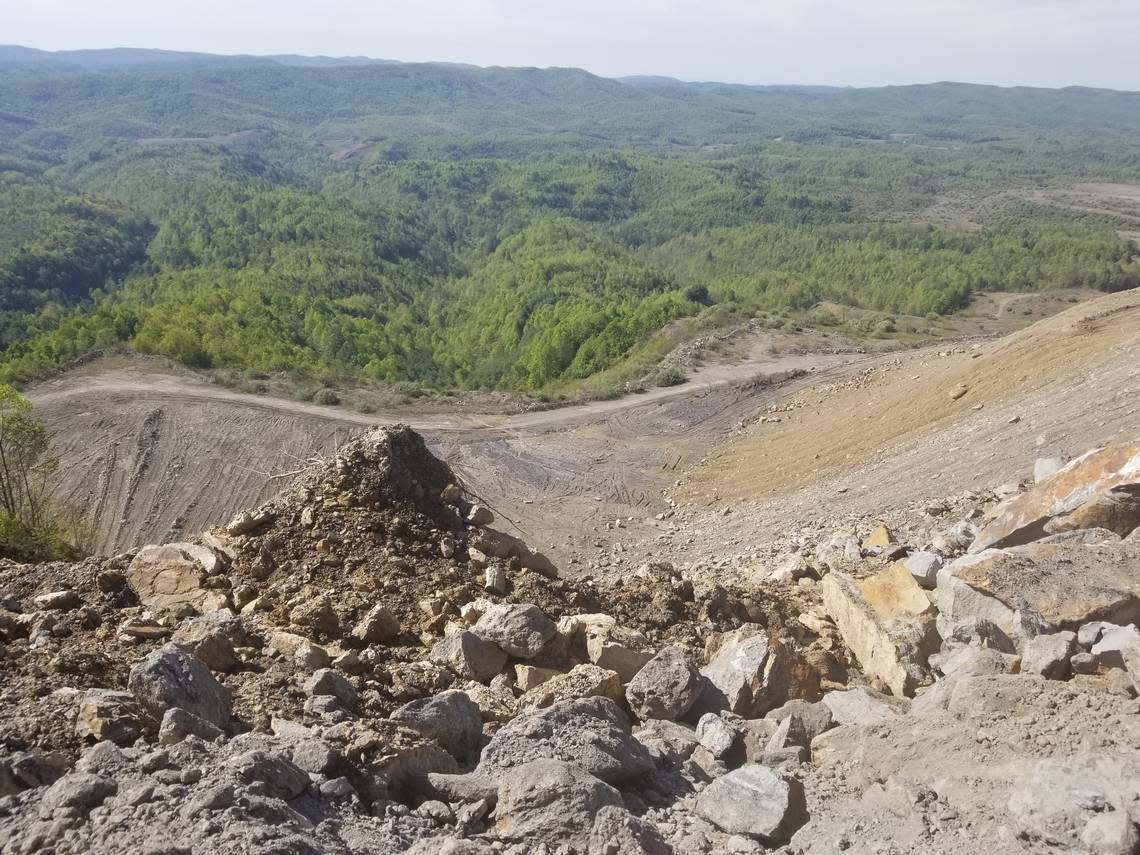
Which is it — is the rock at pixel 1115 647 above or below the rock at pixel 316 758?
above

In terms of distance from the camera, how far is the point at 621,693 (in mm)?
6988

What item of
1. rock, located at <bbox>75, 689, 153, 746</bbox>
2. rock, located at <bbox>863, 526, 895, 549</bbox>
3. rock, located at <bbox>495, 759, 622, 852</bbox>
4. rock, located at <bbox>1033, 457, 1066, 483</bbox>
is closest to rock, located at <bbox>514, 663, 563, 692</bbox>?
rock, located at <bbox>495, 759, 622, 852</bbox>

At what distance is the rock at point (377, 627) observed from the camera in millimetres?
7629

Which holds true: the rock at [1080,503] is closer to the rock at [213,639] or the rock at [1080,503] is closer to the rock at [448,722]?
the rock at [448,722]

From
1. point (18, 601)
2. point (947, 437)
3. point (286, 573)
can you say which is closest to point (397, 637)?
point (286, 573)

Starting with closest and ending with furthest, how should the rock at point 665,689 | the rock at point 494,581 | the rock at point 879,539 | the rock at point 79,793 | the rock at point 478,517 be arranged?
the rock at point 79,793
the rock at point 665,689
the rock at point 494,581
the rock at point 478,517
the rock at point 879,539

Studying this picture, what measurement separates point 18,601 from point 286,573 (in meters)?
2.49

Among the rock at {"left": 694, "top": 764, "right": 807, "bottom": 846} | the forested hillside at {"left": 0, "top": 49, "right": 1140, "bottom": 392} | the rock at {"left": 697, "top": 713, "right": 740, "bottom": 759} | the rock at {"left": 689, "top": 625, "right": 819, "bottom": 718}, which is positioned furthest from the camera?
the forested hillside at {"left": 0, "top": 49, "right": 1140, "bottom": 392}

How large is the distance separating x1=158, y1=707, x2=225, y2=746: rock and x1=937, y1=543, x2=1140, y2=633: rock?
262 inches

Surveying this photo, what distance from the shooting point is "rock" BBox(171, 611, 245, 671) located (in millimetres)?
6477

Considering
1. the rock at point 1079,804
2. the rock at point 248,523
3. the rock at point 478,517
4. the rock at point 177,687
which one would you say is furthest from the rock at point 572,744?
the rock at point 248,523

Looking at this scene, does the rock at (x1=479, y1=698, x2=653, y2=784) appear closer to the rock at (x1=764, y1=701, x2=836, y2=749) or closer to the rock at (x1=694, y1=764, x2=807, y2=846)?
the rock at (x1=694, y1=764, x2=807, y2=846)

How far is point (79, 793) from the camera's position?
414 centimetres

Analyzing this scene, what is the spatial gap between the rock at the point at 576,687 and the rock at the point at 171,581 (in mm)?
3729
